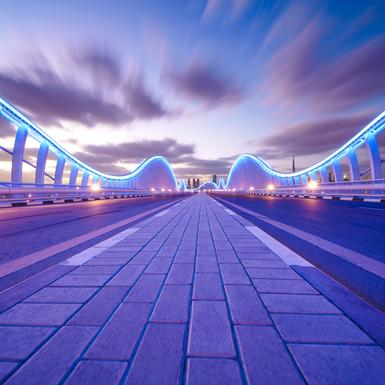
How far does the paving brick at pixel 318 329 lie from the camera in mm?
1455

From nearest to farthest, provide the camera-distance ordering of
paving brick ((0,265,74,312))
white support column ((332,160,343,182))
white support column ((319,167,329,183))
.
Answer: paving brick ((0,265,74,312)) → white support column ((332,160,343,182)) → white support column ((319,167,329,183))

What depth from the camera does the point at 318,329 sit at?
1.56 m

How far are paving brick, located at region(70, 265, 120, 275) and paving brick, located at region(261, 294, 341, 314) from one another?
170cm

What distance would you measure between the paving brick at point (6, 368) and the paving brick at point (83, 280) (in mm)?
1031

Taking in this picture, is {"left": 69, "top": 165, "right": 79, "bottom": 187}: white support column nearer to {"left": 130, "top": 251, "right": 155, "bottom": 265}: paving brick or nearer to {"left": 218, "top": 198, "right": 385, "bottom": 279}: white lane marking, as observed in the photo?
{"left": 130, "top": 251, "right": 155, "bottom": 265}: paving brick

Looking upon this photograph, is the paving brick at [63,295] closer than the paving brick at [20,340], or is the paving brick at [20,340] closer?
the paving brick at [20,340]

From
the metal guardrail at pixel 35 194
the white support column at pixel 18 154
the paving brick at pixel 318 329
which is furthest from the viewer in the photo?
the white support column at pixel 18 154

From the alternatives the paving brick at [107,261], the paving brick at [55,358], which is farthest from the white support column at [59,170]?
the paving brick at [55,358]

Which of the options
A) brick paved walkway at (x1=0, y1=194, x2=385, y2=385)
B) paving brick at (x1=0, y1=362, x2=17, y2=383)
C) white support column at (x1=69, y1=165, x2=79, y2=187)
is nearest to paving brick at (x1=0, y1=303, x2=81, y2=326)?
brick paved walkway at (x1=0, y1=194, x2=385, y2=385)

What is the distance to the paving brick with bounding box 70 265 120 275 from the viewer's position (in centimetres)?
266

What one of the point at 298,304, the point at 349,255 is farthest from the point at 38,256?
the point at 349,255

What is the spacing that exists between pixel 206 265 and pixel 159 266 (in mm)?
581

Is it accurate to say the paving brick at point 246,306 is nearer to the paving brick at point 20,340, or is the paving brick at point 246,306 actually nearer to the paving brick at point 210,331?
the paving brick at point 210,331

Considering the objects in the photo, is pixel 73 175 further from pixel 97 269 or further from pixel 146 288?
pixel 146 288
